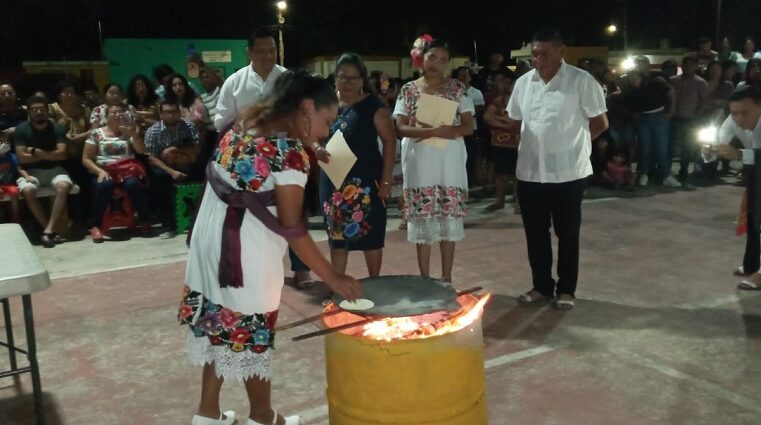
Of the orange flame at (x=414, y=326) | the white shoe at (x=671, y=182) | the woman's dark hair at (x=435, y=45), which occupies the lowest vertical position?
the white shoe at (x=671, y=182)

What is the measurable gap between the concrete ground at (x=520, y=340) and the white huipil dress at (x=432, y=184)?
23.0 inches

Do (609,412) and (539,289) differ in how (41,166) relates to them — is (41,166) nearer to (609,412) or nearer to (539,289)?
(539,289)

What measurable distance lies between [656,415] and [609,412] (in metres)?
0.20

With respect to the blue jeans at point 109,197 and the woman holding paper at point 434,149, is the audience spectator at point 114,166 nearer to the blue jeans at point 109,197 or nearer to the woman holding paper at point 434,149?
the blue jeans at point 109,197

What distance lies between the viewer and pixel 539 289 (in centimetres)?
473

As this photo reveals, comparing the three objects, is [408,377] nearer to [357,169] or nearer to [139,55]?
[357,169]

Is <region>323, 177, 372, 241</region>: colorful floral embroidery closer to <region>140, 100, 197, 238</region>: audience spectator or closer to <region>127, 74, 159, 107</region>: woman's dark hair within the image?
<region>140, 100, 197, 238</region>: audience spectator

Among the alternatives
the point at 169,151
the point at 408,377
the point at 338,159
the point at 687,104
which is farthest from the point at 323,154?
the point at 687,104

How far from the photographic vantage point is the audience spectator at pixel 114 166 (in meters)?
7.03

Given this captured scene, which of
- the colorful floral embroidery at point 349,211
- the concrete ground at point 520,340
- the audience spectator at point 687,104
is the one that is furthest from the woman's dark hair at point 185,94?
the audience spectator at point 687,104

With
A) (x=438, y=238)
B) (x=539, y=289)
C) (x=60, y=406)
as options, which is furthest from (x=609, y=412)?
(x=60, y=406)

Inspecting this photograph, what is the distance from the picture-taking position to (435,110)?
14.9 ft

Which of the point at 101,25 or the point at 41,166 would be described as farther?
the point at 101,25

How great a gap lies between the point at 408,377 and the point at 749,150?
12.0ft
